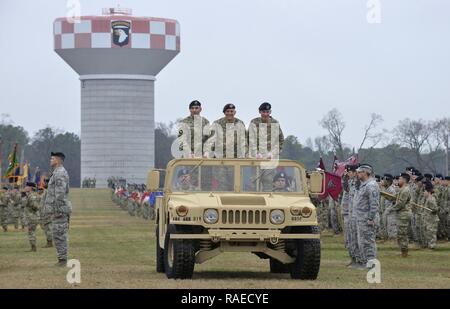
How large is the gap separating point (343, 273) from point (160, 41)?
11203 centimetres

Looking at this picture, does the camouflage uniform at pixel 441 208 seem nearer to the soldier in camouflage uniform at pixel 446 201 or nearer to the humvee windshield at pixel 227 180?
the soldier in camouflage uniform at pixel 446 201

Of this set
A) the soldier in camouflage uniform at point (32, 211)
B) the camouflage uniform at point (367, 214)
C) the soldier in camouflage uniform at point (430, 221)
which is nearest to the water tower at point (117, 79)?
the soldier in camouflage uniform at point (32, 211)

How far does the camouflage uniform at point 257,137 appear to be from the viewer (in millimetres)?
22206

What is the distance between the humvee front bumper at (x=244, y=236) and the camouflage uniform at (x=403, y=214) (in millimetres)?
8703

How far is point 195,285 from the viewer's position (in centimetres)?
1889

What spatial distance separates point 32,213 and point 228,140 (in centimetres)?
1226

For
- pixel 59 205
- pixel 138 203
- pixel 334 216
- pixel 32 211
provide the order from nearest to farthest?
pixel 59 205 → pixel 32 211 → pixel 334 216 → pixel 138 203

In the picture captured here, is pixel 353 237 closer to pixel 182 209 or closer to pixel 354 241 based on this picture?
pixel 354 241

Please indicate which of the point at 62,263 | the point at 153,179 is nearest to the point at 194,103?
the point at 153,179

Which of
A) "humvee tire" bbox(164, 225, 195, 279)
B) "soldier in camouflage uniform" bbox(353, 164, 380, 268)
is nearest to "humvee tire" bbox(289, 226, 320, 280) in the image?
"humvee tire" bbox(164, 225, 195, 279)

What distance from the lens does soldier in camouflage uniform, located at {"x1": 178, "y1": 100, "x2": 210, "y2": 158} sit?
22219 mm

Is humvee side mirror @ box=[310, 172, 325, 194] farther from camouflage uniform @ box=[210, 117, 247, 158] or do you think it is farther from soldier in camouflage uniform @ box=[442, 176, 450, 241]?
soldier in camouflage uniform @ box=[442, 176, 450, 241]

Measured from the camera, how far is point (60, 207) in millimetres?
23953
